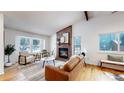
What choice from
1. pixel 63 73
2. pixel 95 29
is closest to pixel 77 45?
pixel 95 29

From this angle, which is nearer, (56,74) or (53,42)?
(56,74)

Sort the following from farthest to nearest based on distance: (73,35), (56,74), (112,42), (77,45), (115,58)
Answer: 1. (73,35)
2. (77,45)
3. (112,42)
4. (115,58)
5. (56,74)

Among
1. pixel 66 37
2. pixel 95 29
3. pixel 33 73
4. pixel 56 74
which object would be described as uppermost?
pixel 95 29

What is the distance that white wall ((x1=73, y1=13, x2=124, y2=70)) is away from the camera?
3.90m

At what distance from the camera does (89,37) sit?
470 cm

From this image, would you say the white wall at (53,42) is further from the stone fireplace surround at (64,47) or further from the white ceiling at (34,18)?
the white ceiling at (34,18)

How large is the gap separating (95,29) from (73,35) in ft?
4.35

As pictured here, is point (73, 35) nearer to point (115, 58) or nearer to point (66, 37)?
point (66, 37)

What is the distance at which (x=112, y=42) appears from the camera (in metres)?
4.16

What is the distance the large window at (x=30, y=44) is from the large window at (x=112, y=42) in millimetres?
4171

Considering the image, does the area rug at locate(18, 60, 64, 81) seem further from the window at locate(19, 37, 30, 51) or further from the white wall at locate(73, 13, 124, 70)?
the white wall at locate(73, 13, 124, 70)
